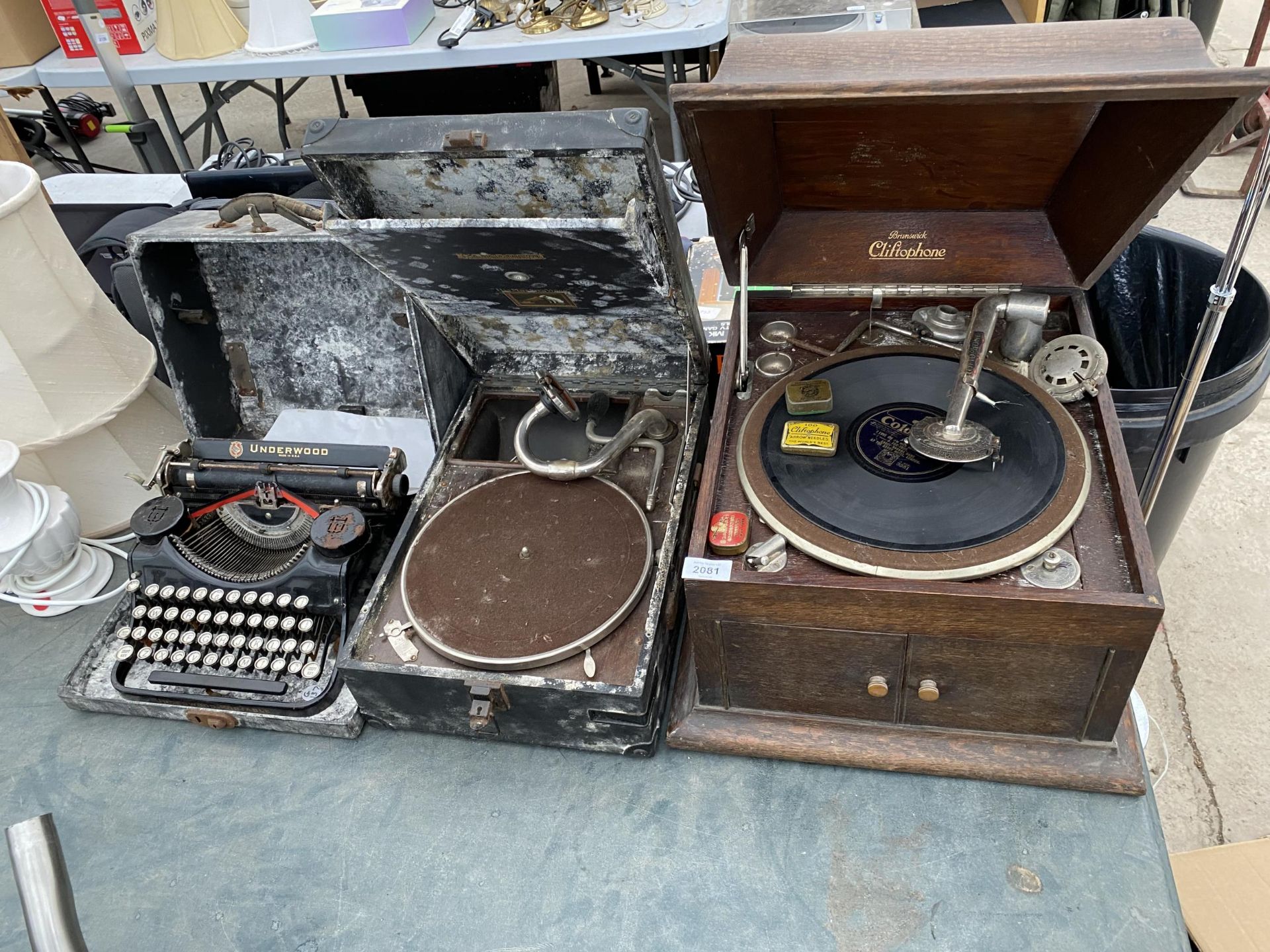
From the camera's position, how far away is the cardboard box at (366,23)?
3.54 m

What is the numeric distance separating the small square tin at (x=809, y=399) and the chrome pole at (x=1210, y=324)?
1.85ft

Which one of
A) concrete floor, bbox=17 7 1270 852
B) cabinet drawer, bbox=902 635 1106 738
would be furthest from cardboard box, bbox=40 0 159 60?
concrete floor, bbox=17 7 1270 852

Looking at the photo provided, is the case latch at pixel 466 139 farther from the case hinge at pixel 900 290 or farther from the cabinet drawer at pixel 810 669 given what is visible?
the cabinet drawer at pixel 810 669

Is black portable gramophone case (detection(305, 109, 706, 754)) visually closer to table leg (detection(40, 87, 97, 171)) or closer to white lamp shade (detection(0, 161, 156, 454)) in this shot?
white lamp shade (detection(0, 161, 156, 454))

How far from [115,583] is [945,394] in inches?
74.5

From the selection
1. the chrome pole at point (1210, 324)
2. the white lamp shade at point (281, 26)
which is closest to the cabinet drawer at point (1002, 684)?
the chrome pole at point (1210, 324)

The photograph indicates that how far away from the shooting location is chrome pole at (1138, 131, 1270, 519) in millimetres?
1129

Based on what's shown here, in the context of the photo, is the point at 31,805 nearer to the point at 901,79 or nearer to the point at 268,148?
the point at 901,79

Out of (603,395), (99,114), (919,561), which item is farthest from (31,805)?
(99,114)

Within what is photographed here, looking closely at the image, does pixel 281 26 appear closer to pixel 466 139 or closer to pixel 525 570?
pixel 466 139

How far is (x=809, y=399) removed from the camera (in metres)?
1.55

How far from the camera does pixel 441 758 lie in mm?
1607

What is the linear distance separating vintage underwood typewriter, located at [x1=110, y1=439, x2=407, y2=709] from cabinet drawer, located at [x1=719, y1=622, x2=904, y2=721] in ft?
2.54

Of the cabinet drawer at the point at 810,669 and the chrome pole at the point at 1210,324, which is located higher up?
the chrome pole at the point at 1210,324
